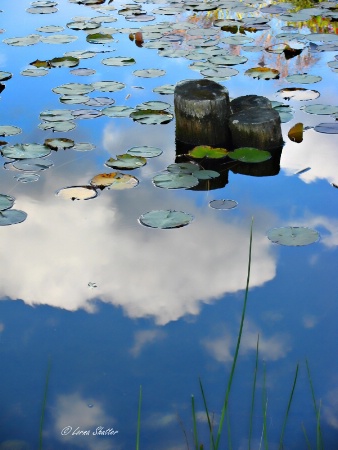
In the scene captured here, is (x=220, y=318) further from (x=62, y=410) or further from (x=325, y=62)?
(x=325, y=62)

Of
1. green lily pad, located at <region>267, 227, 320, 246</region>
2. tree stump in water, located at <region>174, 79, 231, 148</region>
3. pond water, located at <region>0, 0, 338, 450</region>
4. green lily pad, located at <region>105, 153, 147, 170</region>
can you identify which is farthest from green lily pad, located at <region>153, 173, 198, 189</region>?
green lily pad, located at <region>267, 227, 320, 246</region>

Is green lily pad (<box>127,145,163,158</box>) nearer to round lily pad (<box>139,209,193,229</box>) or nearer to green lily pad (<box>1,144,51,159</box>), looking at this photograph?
green lily pad (<box>1,144,51,159</box>)

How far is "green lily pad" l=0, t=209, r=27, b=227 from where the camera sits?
10.9ft

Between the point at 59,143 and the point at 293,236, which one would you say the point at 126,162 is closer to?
the point at 59,143

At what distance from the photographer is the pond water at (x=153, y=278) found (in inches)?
87.2

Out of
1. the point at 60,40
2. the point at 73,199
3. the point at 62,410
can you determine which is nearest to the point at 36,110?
the point at 73,199

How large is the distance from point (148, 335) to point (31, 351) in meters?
0.40

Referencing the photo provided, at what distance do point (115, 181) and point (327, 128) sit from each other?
1.33m

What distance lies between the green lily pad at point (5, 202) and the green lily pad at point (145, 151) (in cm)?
76

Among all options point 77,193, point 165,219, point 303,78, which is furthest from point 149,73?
point 165,219

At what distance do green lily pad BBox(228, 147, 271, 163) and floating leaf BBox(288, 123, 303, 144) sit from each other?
0.30 meters

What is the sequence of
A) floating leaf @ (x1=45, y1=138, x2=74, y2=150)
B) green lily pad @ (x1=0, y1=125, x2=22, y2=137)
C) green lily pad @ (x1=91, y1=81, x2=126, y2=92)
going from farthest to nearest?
green lily pad @ (x1=91, y1=81, x2=126, y2=92) → green lily pad @ (x1=0, y1=125, x2=22, y2=137) → floating leaf @ (x1=45, y1=138, x2=74, y2=150)

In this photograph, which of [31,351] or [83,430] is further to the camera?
[31,351]

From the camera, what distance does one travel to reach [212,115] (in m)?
4.02
